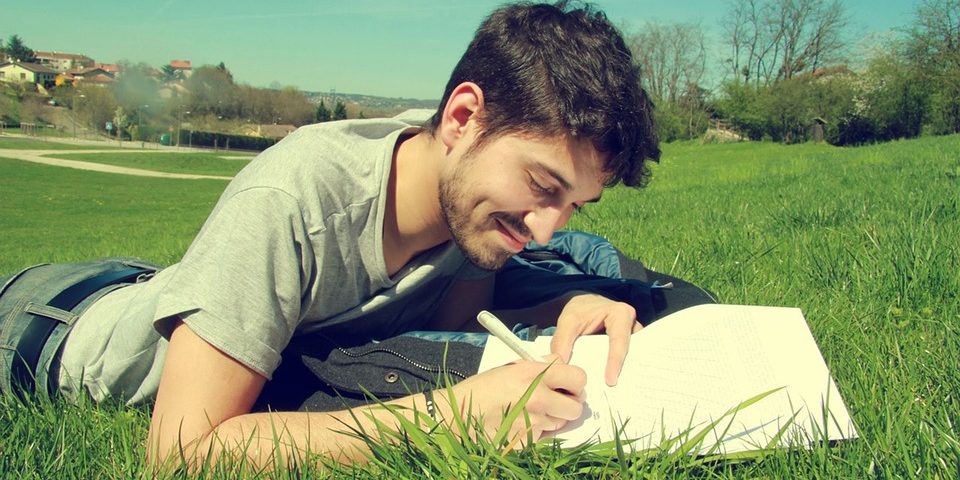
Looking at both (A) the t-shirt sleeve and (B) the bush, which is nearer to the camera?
(A) the t-shirt sleeve

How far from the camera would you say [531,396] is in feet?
4.50

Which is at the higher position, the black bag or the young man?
the young man

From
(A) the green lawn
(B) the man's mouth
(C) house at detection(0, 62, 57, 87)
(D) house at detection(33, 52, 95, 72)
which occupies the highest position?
(D) house at detection(33, 52, 95, 72)

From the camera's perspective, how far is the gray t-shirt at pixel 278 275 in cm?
148

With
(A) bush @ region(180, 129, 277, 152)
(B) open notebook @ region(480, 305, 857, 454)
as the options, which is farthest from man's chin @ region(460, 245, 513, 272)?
(A) bush @ region(180, 129, 277, 152)

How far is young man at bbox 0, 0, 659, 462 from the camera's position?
144 centimetres

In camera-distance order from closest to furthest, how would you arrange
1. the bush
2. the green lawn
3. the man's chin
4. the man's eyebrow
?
1. the man's eyebrow
2. the man's chin
3. the green lawn
4. the bush

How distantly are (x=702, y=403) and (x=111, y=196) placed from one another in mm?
33877

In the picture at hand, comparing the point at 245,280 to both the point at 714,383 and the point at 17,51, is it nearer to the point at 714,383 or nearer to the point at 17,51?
the point at 714,383

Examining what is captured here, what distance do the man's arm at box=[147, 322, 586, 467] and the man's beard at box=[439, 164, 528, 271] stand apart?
463 millimetres

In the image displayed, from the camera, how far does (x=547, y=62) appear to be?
1.84 meters

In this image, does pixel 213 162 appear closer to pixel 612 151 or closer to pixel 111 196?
pixel 111 196

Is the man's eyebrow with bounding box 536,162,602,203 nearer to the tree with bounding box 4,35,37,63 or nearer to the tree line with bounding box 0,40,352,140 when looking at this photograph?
the tree line with bounding box 0,40,352,140

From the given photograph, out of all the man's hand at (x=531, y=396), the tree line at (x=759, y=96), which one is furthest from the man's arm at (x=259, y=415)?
the tree line at (x=759, y=96)
